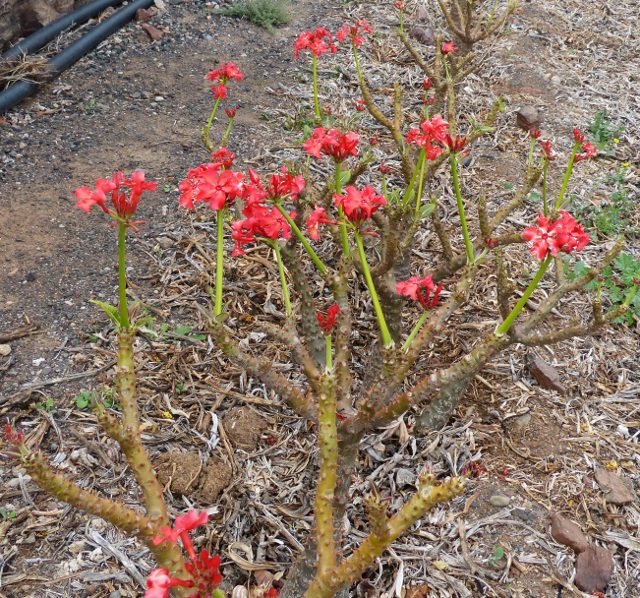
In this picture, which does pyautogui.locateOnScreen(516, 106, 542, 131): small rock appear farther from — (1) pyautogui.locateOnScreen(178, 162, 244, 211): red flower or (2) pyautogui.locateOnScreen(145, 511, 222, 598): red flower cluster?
(2) pyautogui.locateOnScreen(145, 511, 222, 598): red flower cluster

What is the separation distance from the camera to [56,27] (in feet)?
19.5

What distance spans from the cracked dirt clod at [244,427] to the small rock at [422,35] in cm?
518

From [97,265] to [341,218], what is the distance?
2.43m

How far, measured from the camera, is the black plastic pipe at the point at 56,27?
18.1 feet

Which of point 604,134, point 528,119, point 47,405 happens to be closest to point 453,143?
point 47,405

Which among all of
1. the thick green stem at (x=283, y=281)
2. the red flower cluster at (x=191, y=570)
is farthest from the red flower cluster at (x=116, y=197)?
the red flower cluster at (x=191, y=570)

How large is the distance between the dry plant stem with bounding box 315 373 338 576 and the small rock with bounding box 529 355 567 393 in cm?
195

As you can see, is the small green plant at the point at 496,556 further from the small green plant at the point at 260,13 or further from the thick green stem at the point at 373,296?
the small green plant at the point at 260,13

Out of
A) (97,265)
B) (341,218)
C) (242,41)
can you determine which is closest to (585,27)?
(242,41)

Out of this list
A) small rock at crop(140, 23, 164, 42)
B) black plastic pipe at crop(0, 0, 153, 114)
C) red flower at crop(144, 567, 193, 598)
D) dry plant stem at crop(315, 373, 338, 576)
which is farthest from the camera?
small rock at crop(140, 23, 164, 42)

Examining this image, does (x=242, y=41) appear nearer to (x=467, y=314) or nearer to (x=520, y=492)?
(x=467, y=314)

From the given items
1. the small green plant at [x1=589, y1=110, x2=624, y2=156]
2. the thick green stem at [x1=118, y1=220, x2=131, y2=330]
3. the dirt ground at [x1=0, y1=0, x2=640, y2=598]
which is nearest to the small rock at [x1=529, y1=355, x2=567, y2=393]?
the dirt ground at [x1=0, y1=0, x2=640, y2=598]

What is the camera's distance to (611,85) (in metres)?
6.44

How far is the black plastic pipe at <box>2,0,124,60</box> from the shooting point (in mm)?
5527
